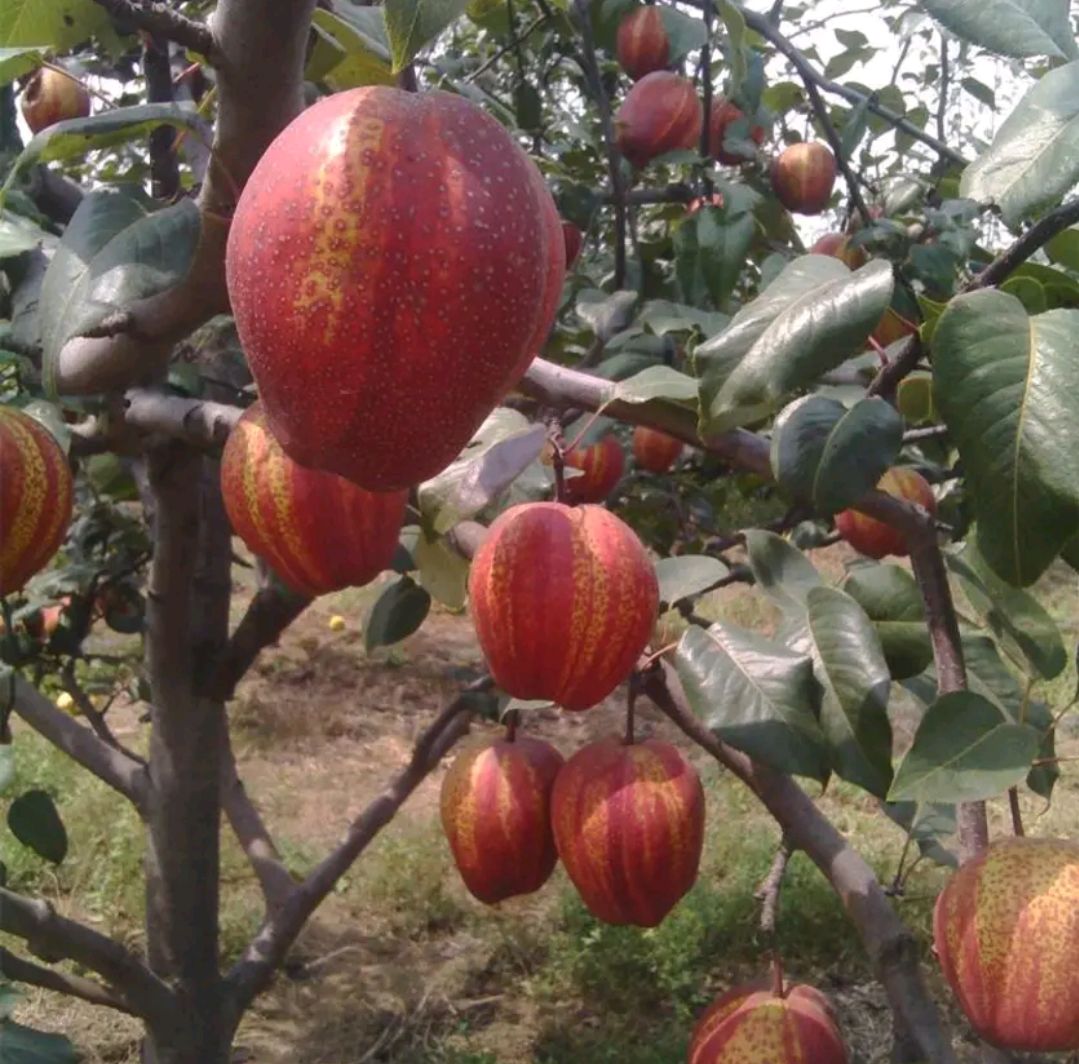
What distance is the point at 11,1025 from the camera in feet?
3.83

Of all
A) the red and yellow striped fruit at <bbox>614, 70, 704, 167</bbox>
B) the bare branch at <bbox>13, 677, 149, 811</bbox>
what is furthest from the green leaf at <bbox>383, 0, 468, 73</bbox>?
the red and yellow striped fruit at <bbox>614, 70, 704, 167</bbox>

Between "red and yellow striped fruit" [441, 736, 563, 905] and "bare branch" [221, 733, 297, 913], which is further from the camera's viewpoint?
"bare branch" [221, 733, 297, 913]

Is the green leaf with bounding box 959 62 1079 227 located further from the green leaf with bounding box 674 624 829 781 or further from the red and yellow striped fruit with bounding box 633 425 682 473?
the red and yellow striped fruit with bounding box 633 425 682 473

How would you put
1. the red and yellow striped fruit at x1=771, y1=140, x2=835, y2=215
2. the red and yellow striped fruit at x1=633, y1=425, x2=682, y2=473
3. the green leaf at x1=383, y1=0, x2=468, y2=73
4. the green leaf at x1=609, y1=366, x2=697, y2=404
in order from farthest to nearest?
1. the red and yellow striped fruit at x1=771, y1=140, x2=835, y2=215
2. the red and yellow striped fruit at x1=633, y1=425, x2=682, y2=473
3. the green leaf at x1=609, y1=366, x2=697, y2=404
4. the green leaf at x1=383, y1=0, x2=468, y2=73

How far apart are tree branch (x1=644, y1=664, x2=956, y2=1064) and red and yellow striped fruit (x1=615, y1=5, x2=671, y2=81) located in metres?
1.16

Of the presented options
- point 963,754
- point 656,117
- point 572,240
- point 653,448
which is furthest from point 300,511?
point 656,117

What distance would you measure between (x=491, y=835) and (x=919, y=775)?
625mm

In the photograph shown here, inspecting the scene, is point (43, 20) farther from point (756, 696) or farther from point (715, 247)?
point (715, 247)

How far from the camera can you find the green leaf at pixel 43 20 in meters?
0.66

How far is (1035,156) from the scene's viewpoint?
1.92 feet

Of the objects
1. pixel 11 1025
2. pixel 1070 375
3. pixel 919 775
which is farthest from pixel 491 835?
pixel 1070 375

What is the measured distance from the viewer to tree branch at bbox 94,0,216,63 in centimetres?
46

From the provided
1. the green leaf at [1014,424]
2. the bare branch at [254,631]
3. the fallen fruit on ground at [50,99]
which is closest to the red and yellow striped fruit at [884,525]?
the bare branch at [254,631]

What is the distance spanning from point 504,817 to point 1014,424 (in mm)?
828
